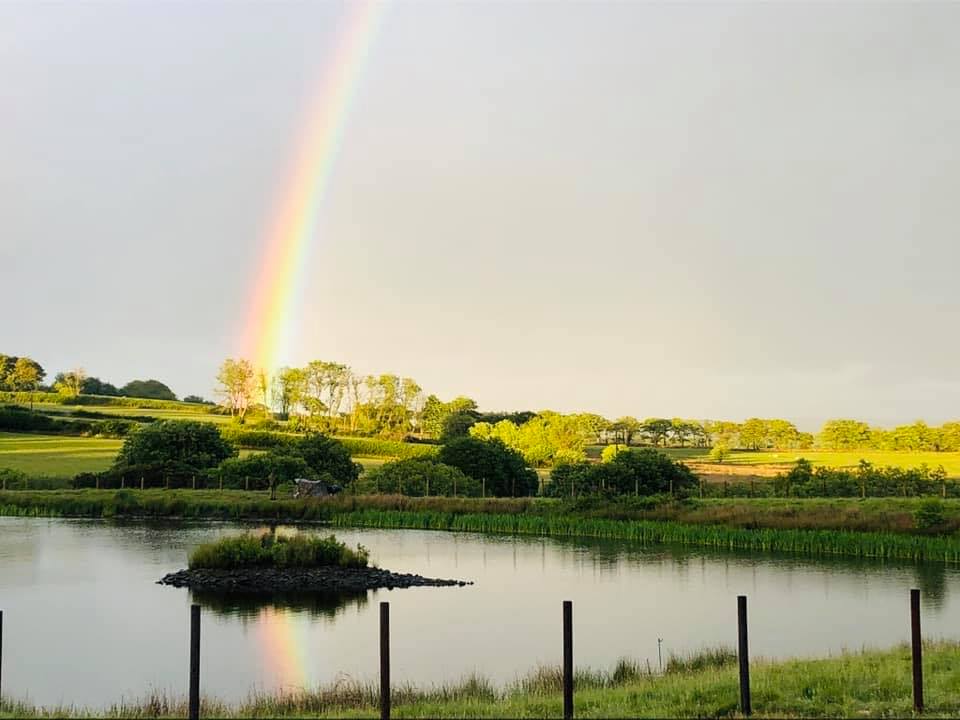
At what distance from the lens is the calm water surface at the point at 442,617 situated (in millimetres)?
16891

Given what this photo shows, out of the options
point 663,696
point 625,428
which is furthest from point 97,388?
point 663,696

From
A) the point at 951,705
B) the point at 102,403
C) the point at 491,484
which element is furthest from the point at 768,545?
the point at 102,403

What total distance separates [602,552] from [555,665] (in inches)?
732

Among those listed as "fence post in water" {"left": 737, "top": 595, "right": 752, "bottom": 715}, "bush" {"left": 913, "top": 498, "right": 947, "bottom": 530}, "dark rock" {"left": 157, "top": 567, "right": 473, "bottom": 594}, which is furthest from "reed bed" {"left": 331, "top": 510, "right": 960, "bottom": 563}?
"fence post in water" {"left": 737, "top": 595, "right": 752, "bottom": 715}

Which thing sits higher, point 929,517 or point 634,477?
point 634,477

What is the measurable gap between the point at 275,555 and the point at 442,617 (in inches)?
343

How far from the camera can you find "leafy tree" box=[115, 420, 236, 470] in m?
64.2

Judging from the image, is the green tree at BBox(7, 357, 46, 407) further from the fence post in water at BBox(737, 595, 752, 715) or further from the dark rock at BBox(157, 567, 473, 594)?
the fence post in water at BBox(737, 595, 752, 715)

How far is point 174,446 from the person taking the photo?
6600 cm

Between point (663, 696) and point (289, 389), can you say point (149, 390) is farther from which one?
point (663, 696)

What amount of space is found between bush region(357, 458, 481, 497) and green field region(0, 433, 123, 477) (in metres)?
21.1

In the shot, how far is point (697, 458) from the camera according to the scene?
100312 mm

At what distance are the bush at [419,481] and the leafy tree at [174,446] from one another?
12972 mm

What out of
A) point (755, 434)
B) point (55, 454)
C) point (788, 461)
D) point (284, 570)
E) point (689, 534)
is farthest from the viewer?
point (755, 434)
